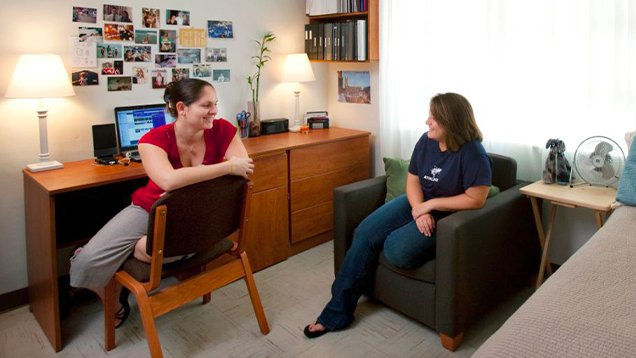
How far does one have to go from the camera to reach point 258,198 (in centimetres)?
307

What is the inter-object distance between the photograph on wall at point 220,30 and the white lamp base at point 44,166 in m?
1.26

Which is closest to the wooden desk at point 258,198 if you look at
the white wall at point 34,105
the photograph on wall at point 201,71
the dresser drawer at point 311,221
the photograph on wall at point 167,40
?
the dresser drawer at point 311,221

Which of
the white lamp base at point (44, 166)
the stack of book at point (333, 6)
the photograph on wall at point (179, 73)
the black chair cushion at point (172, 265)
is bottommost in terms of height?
the black chair cushion at point (172, 265)

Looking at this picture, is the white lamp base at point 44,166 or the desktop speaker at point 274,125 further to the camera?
the desktop speaker at point 274,125

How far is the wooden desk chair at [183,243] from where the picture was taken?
76.4 inches

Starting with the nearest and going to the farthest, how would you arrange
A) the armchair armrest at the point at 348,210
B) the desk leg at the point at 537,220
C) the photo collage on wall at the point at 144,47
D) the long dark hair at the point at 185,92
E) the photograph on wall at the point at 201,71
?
1. the long dark hair at the point at 185,92
2. the desk leg at the point at 537,220
3. the armchair armrest at the point at 348,210
4. the photo collage on wall at the point at 144,47
5. the photograph on wall at the point at 201,71

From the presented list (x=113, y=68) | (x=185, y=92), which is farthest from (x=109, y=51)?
(x=185, y=92)

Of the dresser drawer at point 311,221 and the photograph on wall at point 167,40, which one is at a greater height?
the photograph on wall at point 167,40

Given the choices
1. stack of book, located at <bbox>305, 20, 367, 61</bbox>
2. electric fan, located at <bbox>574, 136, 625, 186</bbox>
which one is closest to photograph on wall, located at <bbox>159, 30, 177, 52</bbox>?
stack of book, located at <bbox>305, 20, 367, 61</bbox>

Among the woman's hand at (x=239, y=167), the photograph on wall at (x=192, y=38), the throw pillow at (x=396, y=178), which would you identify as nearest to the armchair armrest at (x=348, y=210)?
the throw pillow at (x=396, y=178)

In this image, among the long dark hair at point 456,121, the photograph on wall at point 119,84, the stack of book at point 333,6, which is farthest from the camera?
the stack of book at point 333,6

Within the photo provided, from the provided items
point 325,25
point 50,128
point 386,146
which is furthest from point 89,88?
point 386,146

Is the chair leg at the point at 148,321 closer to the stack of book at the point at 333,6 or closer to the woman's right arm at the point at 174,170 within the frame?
the woman's right arm at the point at 174,170

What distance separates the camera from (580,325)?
3.79 ft
